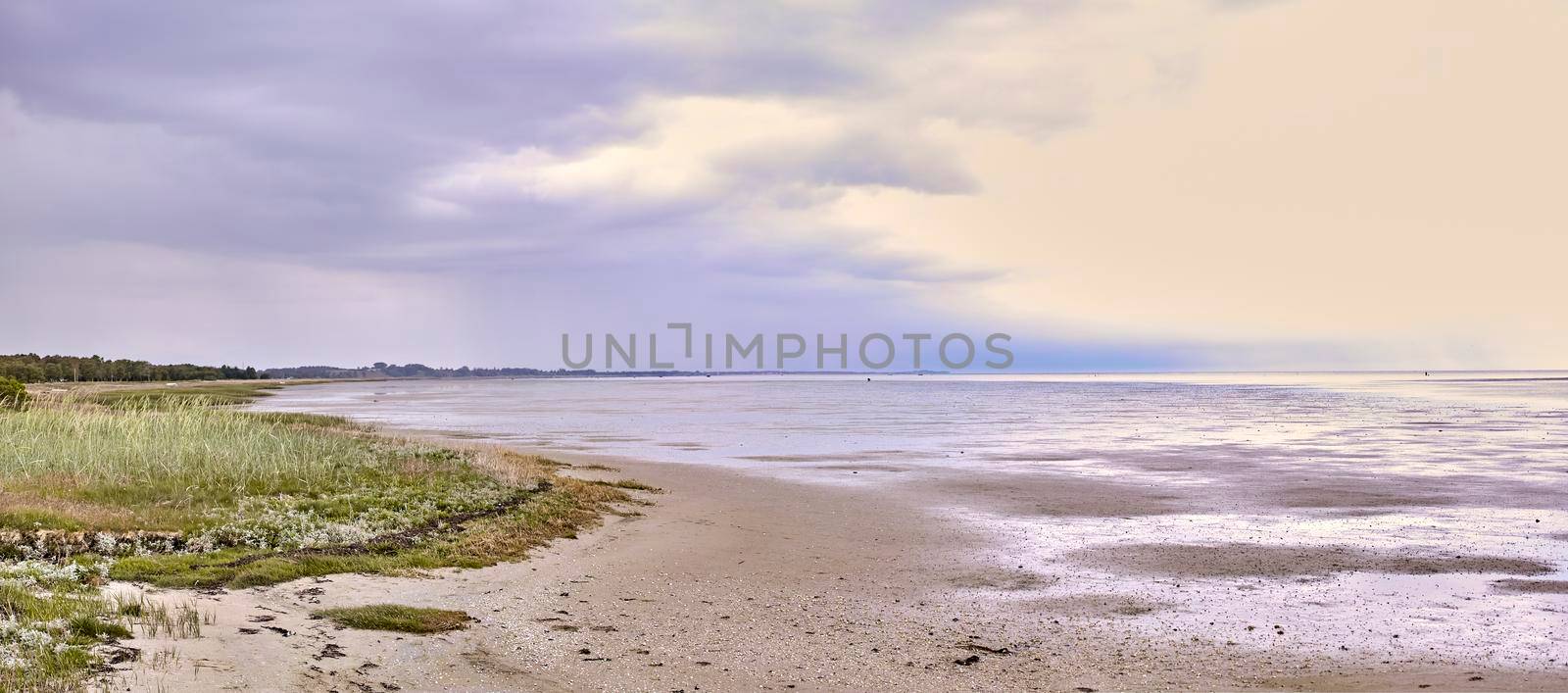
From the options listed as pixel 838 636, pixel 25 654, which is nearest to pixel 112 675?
pixel 25 654

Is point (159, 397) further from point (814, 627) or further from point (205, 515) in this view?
point (814, 627)

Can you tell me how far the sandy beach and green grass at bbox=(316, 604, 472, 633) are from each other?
0.88ft

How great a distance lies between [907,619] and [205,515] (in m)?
13.2

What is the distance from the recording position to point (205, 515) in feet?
61.1

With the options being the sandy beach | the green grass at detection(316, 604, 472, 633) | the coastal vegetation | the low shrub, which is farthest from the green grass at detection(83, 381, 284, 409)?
the green grass at detection(316, 604, 472, 633)

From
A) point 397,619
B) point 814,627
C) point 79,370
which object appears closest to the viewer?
point 397,619

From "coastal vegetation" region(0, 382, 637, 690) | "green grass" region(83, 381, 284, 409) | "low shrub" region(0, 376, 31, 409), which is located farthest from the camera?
"low shrub" region(0, 376, 31, 409)

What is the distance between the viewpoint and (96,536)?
1595cm

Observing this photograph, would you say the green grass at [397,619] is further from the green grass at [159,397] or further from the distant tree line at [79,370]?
the distant tree line at [79,370]

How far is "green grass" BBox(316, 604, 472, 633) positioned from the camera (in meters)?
12.5

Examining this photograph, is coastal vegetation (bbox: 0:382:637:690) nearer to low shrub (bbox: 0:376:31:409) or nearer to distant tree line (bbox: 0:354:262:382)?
low shrub (bbox: 0:376:31:409)

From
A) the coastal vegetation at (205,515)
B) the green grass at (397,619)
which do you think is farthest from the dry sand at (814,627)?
the coastal vegetation at (205,515)

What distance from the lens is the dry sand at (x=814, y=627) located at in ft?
36.2

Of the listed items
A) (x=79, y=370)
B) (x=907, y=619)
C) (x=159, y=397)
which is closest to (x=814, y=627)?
(x=907, y=619)
